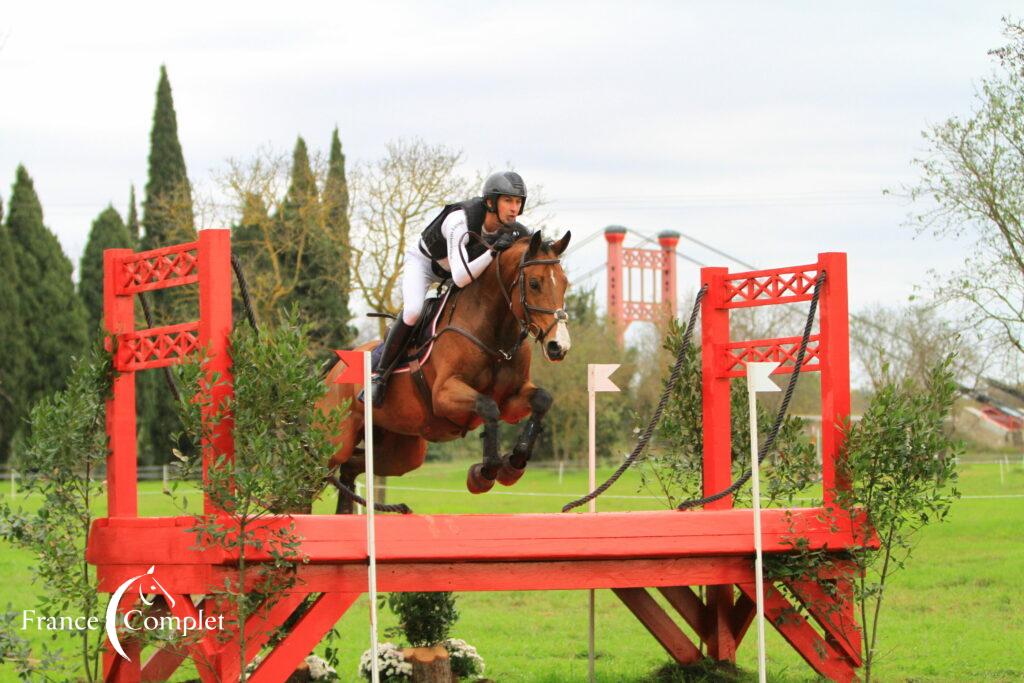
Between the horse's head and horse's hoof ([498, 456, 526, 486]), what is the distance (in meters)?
0.67

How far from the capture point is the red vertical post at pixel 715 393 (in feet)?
23.7

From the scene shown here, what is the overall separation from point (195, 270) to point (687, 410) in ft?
10.5

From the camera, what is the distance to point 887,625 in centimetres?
1036

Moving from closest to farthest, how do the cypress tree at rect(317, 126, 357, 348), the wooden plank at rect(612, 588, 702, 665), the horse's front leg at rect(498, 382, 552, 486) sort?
the horse's front leg at rect(498, 382, 552, 486) < the wooden plank at rect(612, 588, 702, 665) < the cypress tree at rect(317, 126, 357, 348)

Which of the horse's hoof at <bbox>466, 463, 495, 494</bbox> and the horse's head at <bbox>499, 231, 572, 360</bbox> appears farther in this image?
the horse's hoof at <bbox>466, 463, 495, 494</bbox>

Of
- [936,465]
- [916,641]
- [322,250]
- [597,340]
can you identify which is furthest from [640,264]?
[936,465]

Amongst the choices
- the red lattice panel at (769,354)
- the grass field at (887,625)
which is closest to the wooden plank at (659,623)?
the grass field at (887,625)

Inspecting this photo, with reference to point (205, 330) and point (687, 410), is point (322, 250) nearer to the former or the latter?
point (687, 410)

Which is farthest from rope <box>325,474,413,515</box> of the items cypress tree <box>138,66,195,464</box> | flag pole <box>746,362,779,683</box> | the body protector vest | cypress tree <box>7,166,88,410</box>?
cypress tree <box>7,166,88,410</box>

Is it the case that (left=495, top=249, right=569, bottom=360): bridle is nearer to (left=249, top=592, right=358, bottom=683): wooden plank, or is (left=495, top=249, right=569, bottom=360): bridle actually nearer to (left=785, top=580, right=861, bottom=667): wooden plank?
(left=249, top=592, right=358, bottom=683): wooden plank

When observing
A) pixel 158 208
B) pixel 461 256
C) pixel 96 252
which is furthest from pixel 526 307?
pixel 96 252

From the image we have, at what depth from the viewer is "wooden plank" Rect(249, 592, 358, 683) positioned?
5.64 meters

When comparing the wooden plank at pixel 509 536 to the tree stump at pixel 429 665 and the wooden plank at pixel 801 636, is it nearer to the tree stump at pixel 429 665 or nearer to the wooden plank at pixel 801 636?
the wooden plank at pixel 801 636

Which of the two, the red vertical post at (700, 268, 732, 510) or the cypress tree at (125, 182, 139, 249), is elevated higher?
the cypress tree at (125, 182, 139, 249)
